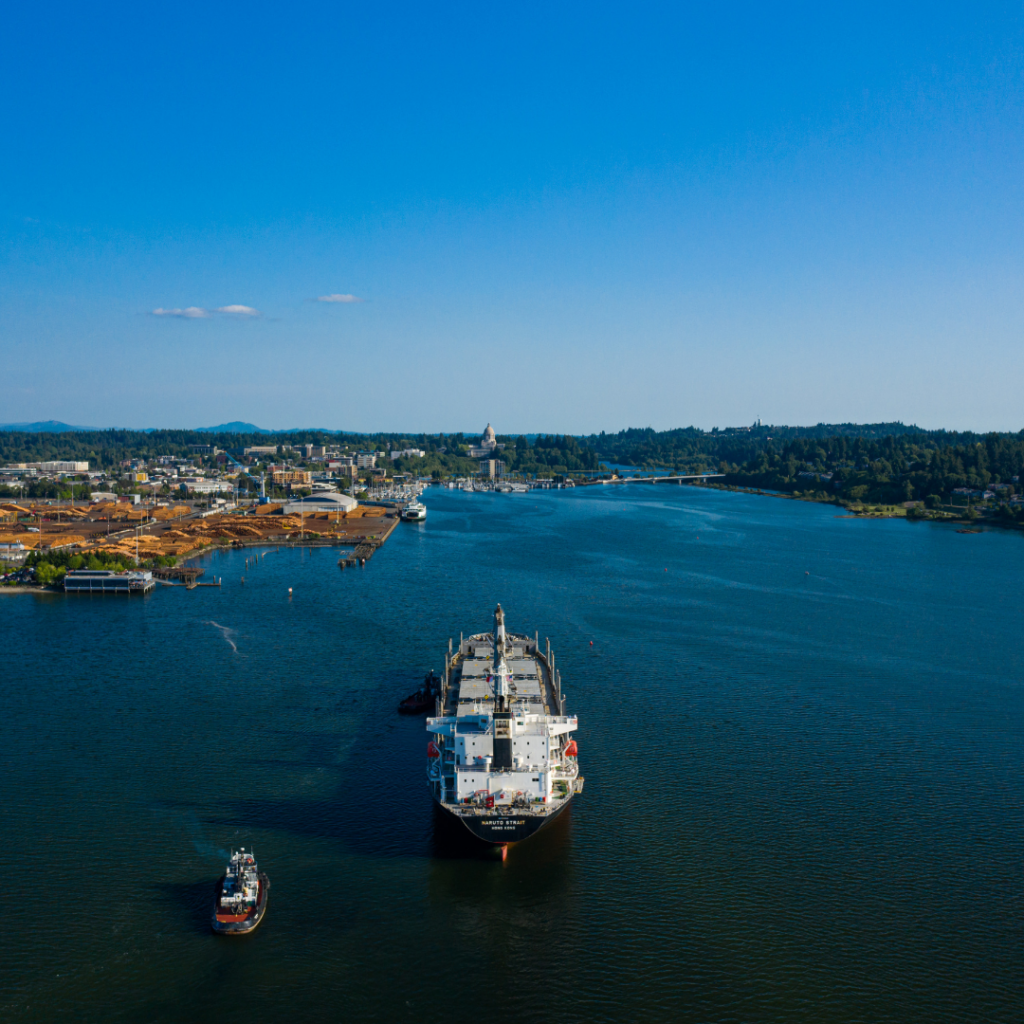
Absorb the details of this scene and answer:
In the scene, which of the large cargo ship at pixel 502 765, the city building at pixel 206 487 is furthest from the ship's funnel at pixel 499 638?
the city building at pixel 206 487

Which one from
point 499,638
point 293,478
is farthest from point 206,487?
point 499,638

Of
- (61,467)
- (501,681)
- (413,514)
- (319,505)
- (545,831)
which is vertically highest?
(61,467)

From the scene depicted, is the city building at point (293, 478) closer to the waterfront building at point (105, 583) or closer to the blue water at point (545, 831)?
the waterfront building at point (105, 583)

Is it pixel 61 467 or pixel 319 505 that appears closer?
pixel 319 505

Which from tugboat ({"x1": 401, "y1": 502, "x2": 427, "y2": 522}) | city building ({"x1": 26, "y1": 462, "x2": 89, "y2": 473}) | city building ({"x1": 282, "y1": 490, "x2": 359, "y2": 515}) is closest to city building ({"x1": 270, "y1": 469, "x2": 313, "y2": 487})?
city building ({"x1": 282, "y1": 490, "x2": 359, "y2": 515})

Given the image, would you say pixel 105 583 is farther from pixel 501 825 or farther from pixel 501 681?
pixel 501 825

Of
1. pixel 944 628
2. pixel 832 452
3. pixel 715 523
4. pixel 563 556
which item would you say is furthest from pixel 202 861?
pixel 832 452
